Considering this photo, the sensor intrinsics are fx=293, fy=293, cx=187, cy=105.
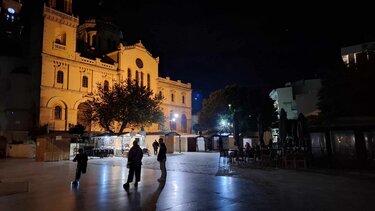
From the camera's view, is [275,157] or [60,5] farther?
[60,5]

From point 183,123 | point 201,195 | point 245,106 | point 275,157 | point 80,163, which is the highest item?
point 245,106

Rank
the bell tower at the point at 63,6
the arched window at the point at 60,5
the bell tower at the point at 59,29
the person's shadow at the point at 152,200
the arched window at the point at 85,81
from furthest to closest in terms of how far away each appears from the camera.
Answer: the arched window at the point at 85,81, the arched window at the point at 60,5, the bell tower at the point at 63,6, the bell tower at the point at 59,29, the person's shadow at the point at 152,200

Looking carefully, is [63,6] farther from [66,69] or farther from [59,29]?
[66,69]

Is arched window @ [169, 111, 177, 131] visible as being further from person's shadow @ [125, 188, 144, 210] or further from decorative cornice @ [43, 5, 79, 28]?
person's shadow @ [125, 188, 144, 210]

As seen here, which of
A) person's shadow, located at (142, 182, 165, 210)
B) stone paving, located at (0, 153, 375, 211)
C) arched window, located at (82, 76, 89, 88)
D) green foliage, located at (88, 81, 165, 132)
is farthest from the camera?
arched window, located at (82, 76, 89, 88)

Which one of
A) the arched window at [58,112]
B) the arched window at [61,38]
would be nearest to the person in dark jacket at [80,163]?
the arched window at [58,112]

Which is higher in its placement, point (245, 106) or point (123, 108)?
point (245, 106)

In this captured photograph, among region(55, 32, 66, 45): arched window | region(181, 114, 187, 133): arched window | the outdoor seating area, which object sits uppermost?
region(55, 32, 66, 45): arched window

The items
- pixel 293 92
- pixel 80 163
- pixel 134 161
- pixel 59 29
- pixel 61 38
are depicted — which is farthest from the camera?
pixel 293 92

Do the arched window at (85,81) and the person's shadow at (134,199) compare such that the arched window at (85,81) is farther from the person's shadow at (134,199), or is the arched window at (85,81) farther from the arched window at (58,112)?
the person's shadow at (134,199)

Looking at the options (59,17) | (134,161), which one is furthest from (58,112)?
(134,161)

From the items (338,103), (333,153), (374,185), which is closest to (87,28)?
(338,103)

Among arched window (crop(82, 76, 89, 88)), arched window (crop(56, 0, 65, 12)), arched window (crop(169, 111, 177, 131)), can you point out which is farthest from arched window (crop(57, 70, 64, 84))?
arched window (crop(169, 111, 177, 131))

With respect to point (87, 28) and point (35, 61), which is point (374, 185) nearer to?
point (35, 61)
